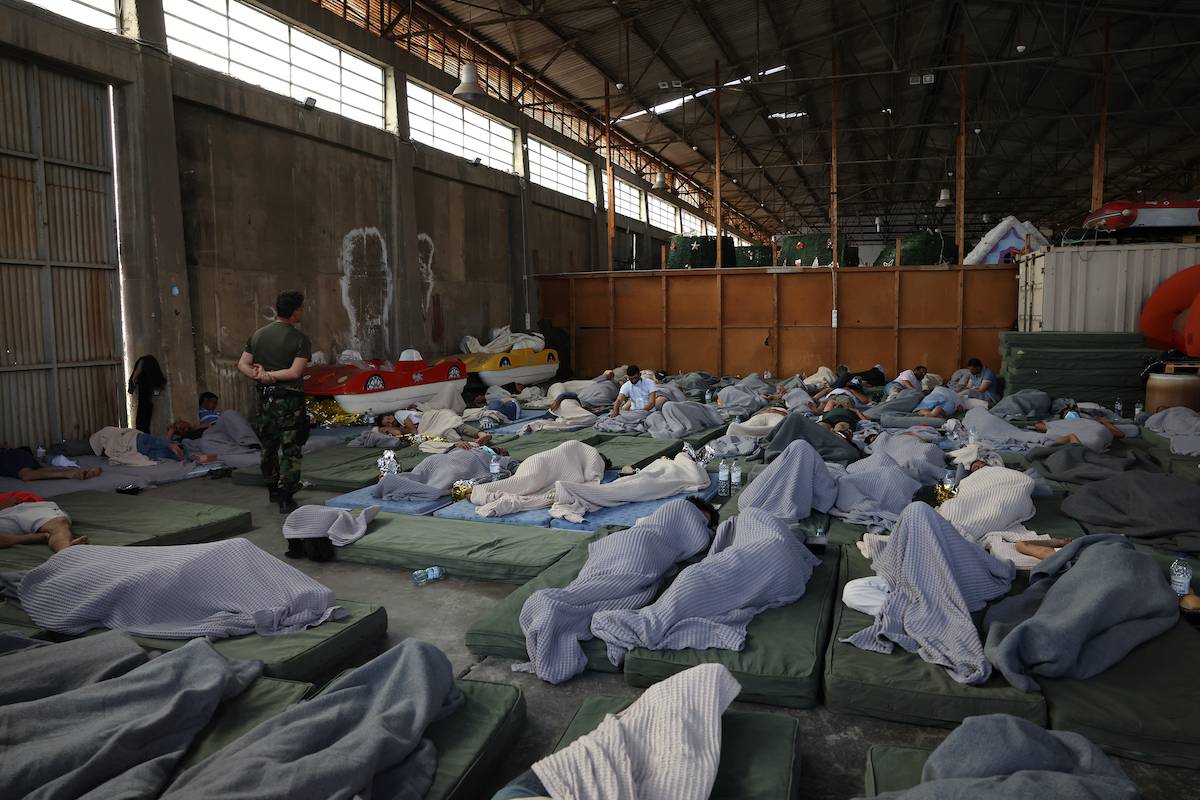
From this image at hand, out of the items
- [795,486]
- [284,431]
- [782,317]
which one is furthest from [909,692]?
[782,317]

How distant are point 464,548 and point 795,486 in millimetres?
2533

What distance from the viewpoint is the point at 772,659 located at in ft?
11.5

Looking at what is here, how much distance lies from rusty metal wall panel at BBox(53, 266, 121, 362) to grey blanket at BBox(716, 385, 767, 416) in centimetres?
848

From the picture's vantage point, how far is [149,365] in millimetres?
9359

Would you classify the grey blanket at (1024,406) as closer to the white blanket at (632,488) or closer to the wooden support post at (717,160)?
the white blanket at (632,488)

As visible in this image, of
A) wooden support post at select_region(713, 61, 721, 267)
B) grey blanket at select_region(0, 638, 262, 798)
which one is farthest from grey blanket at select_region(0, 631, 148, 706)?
wooden support post at select_region(713, 61, 721, 267)

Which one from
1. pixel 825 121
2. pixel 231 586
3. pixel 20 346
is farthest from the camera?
pixel 825 121

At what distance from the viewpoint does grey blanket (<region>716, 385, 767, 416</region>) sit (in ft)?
39.1

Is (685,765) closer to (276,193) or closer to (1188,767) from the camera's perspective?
(1188,767)

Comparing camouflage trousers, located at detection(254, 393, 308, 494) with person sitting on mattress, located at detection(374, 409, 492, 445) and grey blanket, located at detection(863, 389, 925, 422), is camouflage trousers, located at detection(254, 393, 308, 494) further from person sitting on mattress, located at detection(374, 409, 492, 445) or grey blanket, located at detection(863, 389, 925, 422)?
grey blanket, located at detection(863, 389, 925, 422)

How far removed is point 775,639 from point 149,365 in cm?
870

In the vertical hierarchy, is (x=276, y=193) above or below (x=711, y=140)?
below

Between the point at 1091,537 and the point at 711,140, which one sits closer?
the point at 1091,537

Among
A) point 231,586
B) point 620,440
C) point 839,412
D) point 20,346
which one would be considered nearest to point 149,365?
point 20,346
